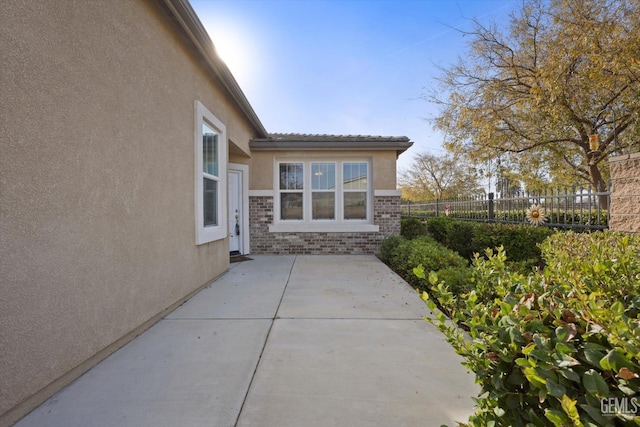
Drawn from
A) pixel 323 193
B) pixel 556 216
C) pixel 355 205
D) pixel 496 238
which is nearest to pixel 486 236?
pixel 496 238

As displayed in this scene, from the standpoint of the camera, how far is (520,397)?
1232 millimetres

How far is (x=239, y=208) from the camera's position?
8516 millimetres

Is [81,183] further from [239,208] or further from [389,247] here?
[389,247]

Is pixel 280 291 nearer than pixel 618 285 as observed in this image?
No

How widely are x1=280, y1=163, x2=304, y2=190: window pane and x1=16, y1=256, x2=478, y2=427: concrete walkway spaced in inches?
195

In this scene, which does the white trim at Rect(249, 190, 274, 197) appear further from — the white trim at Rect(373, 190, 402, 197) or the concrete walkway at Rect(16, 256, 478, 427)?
the concrete walkway at Rect(16, 256, 478, 427)

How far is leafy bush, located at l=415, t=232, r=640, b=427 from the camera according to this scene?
96 cm

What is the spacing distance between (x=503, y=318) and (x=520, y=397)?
309 mm

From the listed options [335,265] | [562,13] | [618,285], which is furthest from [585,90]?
[618,285]

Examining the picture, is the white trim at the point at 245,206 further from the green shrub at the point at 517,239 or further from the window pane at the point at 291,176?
the green shrub at the point at 517,239

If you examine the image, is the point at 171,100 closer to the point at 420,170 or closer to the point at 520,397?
the point at 520,397

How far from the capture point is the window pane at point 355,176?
890cm

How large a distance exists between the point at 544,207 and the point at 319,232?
5587mm

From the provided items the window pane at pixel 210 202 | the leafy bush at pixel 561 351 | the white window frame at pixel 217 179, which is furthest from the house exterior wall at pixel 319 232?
the leafy bush at pixel 561 351
